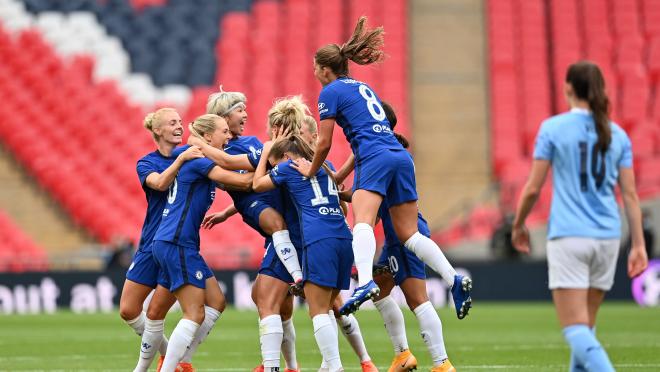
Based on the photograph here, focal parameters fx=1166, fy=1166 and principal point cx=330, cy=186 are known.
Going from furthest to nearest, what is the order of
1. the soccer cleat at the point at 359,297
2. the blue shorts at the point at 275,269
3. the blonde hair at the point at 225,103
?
1. the blonde hair at the point at 225,103
2. the blue shorts at the point at 275,269
3. the soccer cleat at the point at 359,297

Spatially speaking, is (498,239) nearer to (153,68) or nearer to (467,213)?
(467,213)

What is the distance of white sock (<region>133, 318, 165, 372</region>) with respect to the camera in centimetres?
829

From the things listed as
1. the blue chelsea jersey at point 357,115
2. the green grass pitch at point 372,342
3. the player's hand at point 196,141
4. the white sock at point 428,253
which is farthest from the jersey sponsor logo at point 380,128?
the green grass pitch at point 372,342

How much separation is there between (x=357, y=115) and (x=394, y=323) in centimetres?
161

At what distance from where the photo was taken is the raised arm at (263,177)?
Answer: 800 centimetres

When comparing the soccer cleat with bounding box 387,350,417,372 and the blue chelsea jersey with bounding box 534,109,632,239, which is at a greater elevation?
the blue chelsea jersey with bounding box 534,109,632,239

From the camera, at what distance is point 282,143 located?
26.9 feet

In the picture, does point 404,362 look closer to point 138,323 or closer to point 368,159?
point 368,159

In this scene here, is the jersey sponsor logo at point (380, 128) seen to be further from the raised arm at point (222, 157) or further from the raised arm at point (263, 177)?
the raised arm at point (222, 157)

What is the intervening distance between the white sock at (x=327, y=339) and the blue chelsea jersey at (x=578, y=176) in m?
2.09

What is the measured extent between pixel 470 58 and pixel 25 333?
17480mm

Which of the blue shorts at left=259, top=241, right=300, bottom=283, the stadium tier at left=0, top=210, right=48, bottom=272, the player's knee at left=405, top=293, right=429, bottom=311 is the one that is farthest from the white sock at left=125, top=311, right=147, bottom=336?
the stadium tier at left=0, top=210, right=48, bottom=272

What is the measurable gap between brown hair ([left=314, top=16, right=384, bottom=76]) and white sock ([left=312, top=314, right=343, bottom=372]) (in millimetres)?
1734

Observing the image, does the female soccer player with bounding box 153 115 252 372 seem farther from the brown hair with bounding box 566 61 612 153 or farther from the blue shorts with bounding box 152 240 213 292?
the brown hair with bounding box 566 61 612 153
